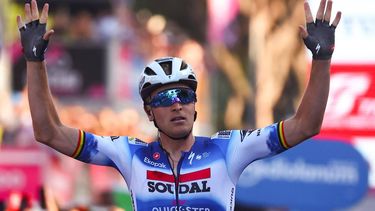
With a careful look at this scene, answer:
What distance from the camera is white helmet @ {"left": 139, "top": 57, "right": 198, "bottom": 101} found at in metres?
7.30

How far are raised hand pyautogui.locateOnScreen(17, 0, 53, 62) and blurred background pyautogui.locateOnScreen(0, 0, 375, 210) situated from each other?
314cm

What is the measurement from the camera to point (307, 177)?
11.3m

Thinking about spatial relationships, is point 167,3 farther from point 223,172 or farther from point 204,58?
point 223,172

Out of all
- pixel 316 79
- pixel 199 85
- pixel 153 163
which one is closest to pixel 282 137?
pixel 316 79

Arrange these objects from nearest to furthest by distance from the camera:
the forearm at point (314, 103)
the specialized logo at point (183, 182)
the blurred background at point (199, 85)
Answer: the forearm at point (314, 103) < the specialized logo at point (183, 182) < the blurred background at point (199, 85)

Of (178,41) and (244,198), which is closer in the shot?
(244,198)

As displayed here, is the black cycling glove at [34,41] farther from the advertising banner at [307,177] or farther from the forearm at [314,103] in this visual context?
the advertising banner at [307,177]

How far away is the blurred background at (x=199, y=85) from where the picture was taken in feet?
37.0

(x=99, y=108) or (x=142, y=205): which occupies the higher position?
(x=142, y=205)

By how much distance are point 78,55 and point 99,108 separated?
2399 mm

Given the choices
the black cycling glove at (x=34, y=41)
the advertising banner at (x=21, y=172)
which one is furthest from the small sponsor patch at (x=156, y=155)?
the advertising banner at (x=21, y=172)

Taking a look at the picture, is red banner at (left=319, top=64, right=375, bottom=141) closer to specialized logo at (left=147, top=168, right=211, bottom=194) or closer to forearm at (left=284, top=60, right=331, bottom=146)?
specialized logo at (left=147, top=168, right=211, bottom=194)

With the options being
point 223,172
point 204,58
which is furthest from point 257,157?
point 204,58

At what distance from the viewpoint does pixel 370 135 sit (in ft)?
40.1
